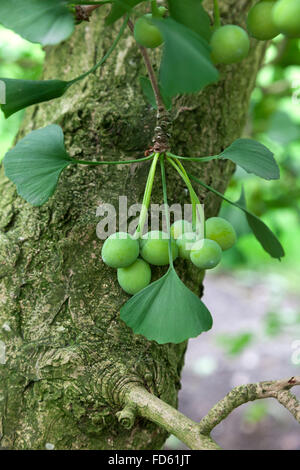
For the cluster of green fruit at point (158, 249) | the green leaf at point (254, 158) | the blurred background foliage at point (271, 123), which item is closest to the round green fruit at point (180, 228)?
the cluster of green fruit at point (158, 249)

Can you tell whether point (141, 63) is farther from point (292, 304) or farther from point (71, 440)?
point (292, 304)

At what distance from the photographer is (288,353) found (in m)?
3.04

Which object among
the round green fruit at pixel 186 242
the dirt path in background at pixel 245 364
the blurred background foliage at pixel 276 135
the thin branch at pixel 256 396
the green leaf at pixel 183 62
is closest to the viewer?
the green leaf at pixel 183 62

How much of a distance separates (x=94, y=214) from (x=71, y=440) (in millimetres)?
339

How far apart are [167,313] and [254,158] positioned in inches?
9.1

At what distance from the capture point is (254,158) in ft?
2.09

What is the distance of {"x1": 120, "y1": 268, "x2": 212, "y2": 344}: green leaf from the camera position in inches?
23.0

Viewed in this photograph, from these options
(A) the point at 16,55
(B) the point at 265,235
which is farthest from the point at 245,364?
(B) the point at 265,235

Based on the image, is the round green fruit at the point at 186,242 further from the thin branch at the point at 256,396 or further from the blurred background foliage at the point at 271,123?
the blurred background foliage at the point at 271,123

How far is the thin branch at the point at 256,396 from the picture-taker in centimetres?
53

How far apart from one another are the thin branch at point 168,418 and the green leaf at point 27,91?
403mm

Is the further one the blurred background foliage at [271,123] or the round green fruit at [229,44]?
the blurred background foliage at [271,123]

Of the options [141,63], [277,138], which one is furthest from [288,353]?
[141,63]

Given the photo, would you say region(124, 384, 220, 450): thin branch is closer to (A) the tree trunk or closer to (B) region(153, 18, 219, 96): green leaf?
(A) the tree trunk
